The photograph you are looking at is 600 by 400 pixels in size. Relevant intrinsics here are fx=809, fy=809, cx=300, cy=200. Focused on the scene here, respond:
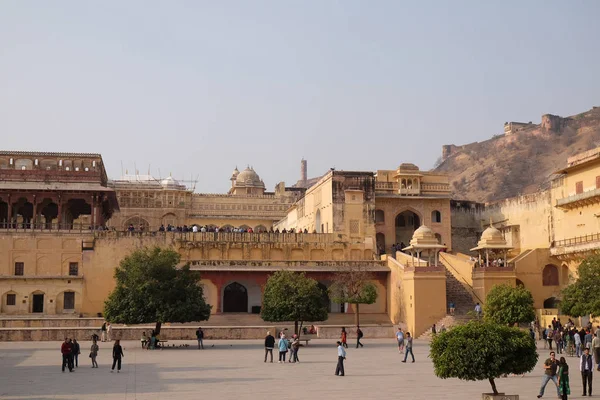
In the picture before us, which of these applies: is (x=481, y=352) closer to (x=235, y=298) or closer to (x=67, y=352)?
(x=67, y=352)

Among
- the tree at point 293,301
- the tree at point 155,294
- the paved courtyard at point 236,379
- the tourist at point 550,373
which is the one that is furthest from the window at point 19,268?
the tourist at point 550,373

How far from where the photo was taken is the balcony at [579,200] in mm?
37625

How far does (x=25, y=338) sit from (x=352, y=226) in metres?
19.8

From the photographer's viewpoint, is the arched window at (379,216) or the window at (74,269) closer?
the window at (74,269)

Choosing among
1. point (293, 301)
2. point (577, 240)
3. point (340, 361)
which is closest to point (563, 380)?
point (340, 361)

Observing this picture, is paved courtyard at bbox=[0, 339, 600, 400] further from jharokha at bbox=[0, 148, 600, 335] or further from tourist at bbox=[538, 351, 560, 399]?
jharokha at bbox=[0, 148, 600, 335]

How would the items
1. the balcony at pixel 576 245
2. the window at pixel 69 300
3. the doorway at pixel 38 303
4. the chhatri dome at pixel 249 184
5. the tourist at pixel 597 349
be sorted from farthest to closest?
the chhatri dome at pixel 249 184 → the window at pixel 69 300 → the doorway at pixel 38 303 → the balcony at pixel 576 245 → the tourist at pixel 597 349

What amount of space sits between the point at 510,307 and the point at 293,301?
856 centimetres

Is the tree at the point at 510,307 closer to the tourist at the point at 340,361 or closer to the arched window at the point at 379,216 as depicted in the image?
the tourist at the point at 340,361

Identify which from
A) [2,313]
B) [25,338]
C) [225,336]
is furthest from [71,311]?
[225,336]

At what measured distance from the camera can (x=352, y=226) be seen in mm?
46531

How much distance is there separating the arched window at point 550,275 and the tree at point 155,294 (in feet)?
59.3

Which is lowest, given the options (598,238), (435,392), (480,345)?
(435,392)

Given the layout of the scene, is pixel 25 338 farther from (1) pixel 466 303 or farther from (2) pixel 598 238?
(2) pixel 598 238
